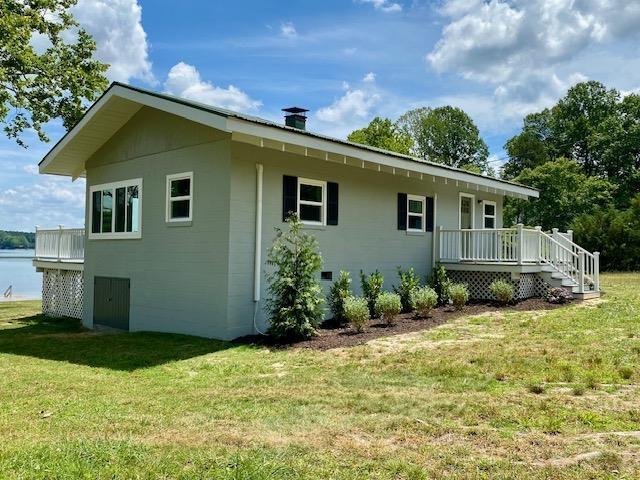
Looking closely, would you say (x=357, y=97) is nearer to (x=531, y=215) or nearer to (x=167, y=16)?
(x=531, y=215)

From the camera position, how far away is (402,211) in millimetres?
14750

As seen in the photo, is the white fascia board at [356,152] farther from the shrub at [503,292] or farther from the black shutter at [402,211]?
the shrub at [503,292]

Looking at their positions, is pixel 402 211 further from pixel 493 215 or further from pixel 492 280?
pixel 493 215

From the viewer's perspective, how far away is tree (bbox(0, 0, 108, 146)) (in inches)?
709

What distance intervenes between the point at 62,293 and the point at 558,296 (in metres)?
14.3

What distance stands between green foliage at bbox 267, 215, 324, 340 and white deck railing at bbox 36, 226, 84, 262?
8.40 m

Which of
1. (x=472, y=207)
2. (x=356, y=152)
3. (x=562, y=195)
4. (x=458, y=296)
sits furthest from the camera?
(x=562, y=195)

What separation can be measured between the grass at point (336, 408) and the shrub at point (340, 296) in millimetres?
2090

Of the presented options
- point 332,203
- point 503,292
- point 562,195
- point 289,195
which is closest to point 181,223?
point 289,195

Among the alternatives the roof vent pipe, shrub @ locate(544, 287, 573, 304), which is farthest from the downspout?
shrub @ locate(544, 287, 573, 304)

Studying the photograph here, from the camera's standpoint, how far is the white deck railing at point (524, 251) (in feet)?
46.6

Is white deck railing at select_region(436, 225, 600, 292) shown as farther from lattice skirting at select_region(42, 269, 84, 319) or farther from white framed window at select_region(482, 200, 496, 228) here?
lattice skirting at select_region(42, 269, 84, 319)

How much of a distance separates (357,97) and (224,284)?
25636mm

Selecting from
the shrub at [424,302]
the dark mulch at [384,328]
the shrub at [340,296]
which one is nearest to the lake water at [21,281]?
the shrub at [340,296]
